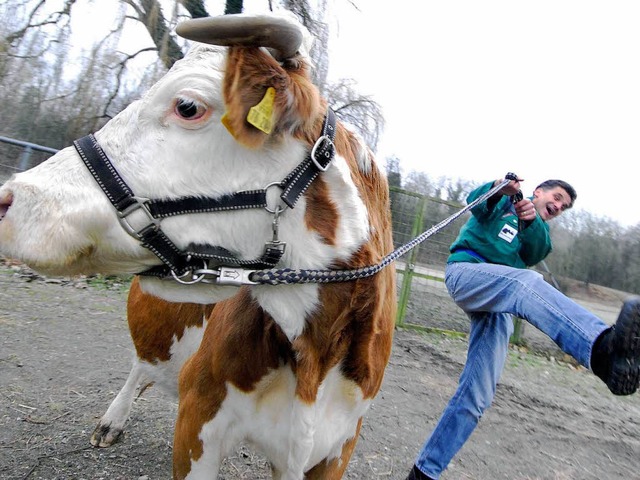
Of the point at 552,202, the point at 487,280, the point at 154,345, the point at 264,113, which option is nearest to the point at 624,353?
the point at 487,280

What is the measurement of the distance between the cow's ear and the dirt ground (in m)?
2.25

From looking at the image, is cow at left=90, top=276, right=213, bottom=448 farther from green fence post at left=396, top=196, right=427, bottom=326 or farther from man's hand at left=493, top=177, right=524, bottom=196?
green fence post at left=396, top=196, right=427, bottom=326

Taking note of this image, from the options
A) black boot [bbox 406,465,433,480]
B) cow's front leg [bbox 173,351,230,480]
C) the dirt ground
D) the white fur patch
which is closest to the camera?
the white fur patch

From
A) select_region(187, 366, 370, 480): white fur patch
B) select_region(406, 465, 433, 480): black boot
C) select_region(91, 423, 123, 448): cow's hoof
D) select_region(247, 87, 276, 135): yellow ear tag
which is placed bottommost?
select_region(91, 423, 123, 448): cow's hoof

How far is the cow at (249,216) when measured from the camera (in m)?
1.35

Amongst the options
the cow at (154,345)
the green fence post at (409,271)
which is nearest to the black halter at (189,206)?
the cow at (154,345)

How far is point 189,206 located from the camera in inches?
55.9

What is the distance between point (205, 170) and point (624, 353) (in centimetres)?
146

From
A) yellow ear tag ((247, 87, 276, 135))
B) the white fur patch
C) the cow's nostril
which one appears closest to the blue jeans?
the white fur patch

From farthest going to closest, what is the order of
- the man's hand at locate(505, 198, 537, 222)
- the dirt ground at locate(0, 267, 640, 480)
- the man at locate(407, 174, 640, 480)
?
the dirt ground at locate(0, 267, 640, 480), the man's hand at locate(505, 198, 537, 222), the man at locate(407, 174, 640, 480)

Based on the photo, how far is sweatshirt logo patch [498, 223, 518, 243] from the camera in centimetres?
282

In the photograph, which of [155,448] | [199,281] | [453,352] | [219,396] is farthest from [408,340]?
[199,281]

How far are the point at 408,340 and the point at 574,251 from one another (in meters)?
5.13

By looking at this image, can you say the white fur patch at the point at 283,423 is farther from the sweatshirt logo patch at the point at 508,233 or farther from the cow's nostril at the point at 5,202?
the sweatshirt logo patch at the point at 508,233
